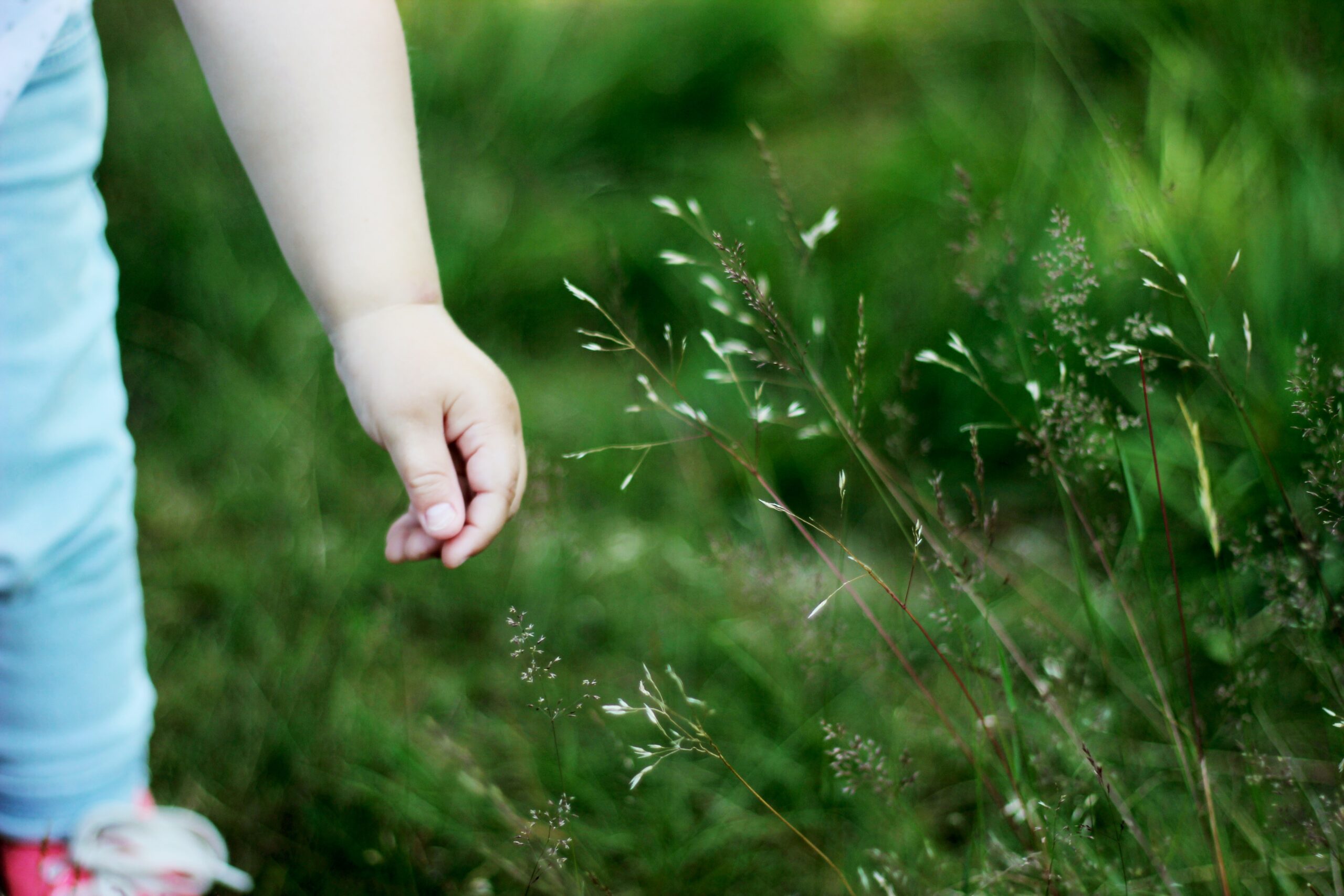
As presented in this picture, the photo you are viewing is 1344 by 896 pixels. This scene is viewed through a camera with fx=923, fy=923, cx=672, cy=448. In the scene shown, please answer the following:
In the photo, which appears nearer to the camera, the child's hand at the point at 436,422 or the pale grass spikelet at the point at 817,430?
the child's hand at the point at 436,422

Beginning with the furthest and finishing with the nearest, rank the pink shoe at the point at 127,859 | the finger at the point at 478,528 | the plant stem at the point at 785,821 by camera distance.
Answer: the pink shoe at the point at 127,859
the finger at the point at 478,528
the plant stem at the point at 785,821

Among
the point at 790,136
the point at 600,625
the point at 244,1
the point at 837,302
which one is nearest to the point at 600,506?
the point at 600,625

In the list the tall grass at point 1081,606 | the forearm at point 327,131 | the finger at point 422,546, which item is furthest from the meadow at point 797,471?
the forearm at point 327,131

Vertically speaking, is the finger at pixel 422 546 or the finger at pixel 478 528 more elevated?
the finger at pixel 478 528

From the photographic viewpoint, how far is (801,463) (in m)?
1.66

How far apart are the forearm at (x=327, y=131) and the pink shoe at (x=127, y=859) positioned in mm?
A: 615

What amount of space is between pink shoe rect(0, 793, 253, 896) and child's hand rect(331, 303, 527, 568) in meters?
0.44

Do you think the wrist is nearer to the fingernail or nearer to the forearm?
the forearm

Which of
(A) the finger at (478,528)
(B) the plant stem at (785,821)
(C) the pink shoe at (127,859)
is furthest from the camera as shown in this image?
(C) the pink shoe at (127,859)

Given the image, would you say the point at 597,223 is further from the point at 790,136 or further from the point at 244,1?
the point at 244,1

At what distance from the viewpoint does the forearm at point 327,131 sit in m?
0.91

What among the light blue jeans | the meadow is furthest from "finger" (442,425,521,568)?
the light blue jeans

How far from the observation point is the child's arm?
0.89 meters

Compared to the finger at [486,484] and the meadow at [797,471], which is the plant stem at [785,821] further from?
the finger at [486,484]
